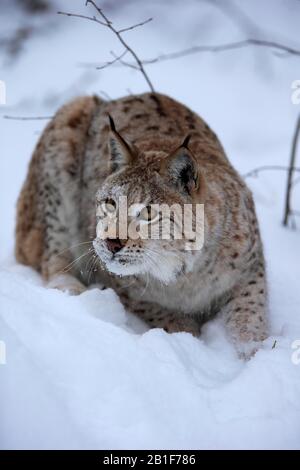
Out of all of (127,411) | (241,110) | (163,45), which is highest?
(127,411)

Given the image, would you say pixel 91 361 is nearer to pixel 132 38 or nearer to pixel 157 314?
pixel 157 314

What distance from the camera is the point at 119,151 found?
3.23m

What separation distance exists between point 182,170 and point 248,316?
0.90 meters

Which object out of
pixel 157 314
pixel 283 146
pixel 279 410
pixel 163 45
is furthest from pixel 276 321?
pixel 163 45

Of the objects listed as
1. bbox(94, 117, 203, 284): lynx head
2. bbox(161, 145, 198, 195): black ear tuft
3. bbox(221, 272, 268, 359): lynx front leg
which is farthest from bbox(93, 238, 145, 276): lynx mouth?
bbox(221, 272, 268, 359): lynx front leg

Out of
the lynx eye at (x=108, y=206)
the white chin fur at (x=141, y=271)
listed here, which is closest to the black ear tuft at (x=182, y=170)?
the lynx eye at (x=108, y=206)

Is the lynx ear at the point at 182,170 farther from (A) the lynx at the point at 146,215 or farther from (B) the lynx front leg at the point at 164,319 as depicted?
(B) the lynx front leg at the point at 164,319

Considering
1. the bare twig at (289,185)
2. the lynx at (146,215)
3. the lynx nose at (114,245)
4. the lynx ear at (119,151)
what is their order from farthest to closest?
1. the bare twig at (289,185)
2. the lynx ear at (119,151)
3. the lynx at (146,215)
4. the lynx nose at (114,245)

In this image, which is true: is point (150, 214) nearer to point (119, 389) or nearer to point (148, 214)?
point (148, 214)

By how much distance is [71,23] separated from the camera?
8.49 meters

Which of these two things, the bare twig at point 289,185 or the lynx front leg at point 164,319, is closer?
the lynx front leg at point 164,319

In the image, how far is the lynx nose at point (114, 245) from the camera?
9.51 feet

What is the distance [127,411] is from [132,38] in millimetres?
6829

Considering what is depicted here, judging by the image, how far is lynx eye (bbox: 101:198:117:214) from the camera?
309 centimetres
